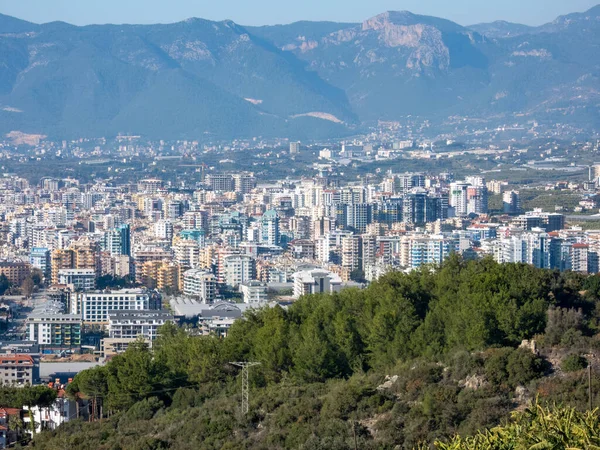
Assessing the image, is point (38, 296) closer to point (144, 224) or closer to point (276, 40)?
point (144, 224)

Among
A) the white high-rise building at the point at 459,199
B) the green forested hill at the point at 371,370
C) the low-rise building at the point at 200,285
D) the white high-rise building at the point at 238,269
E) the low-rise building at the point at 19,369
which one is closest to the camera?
the green forested hill at the point at 371,370

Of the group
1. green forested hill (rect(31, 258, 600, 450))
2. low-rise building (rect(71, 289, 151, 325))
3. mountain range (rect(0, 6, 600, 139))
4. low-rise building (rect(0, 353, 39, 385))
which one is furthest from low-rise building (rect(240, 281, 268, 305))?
mountain range (rect(0, 6, 600, 139))

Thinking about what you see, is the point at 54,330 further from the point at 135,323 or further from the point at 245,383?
the point at 245,383

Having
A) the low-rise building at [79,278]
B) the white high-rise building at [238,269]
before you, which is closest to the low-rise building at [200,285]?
the white high-rise building at [238,269]

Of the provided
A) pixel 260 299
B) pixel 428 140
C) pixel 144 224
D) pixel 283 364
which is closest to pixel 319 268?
pixel 260 299

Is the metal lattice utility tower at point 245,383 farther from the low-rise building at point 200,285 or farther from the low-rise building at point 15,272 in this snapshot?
the low-rise building at point 15,272

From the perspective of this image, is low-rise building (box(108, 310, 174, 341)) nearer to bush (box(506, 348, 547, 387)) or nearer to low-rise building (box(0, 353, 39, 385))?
low-rise building (box(0, 353, 39, 385))

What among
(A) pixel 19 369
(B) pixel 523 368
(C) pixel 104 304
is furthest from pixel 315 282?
(B) pixel 523 368
